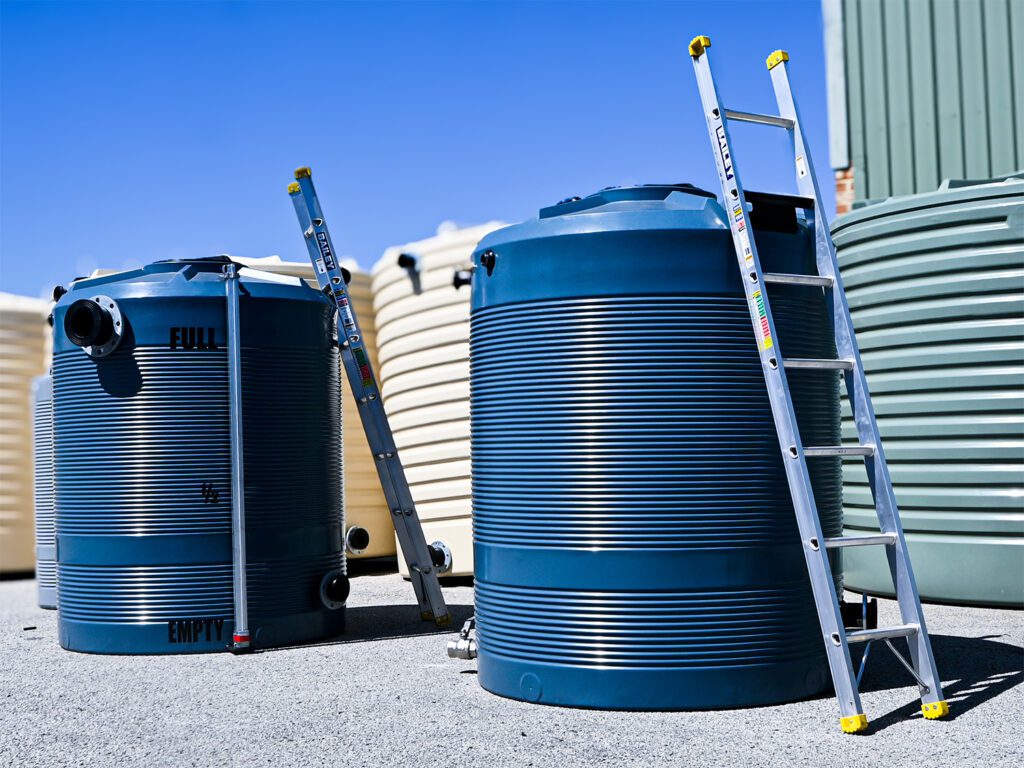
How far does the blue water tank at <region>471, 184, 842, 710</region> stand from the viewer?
16.0ft

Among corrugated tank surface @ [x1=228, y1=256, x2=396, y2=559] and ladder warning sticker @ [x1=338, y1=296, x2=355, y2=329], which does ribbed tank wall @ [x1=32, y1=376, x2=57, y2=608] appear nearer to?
corrugated tank surface @ [x1=228, y1=256, x2=396, y2=559]

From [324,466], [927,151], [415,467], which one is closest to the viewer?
[324,466]

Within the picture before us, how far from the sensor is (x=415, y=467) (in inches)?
394

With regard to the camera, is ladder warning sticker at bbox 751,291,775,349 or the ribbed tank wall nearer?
ladder warning sticker at bbox 751,291,775,349

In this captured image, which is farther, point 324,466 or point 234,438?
point 324,466

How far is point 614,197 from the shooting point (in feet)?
17.8

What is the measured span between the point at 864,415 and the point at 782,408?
0.47 metres

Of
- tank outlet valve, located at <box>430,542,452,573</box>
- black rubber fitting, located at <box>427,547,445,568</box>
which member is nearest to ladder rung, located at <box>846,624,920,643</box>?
black rubber fitting, located at <box>427,547,445,568</box>

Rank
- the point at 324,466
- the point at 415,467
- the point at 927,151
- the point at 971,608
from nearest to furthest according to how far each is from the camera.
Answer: the point at 324,466 → the point at 971,608 → the point at 415,467 → the point at 927,151

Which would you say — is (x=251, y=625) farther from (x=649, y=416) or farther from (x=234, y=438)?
(x=649, y=416)

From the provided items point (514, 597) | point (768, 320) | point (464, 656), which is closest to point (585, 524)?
point (514, 597)

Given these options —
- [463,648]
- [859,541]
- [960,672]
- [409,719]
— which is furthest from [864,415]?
[463,648]

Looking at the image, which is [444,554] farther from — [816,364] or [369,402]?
[816,364]

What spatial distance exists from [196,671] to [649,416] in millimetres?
2809
